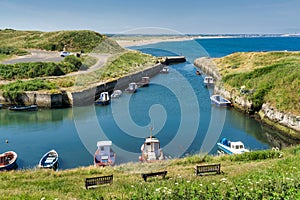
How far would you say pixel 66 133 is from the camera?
83.9ft

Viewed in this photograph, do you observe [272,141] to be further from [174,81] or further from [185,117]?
[174,81]

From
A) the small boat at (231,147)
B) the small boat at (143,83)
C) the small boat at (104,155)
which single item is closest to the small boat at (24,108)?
the small boat at (104,155)

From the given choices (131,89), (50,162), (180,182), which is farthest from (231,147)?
(131,89)

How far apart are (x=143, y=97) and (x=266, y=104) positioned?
16.5m

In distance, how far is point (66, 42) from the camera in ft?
214

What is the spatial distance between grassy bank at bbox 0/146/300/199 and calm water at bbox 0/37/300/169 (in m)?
5.42

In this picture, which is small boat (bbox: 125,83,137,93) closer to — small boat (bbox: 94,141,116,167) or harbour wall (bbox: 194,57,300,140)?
harbour wall (bbox: 194,57,300,140)

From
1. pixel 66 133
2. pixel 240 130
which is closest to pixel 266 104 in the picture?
pixel 240 130

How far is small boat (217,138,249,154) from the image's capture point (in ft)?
66.5

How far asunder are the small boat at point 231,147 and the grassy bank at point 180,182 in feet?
14.2

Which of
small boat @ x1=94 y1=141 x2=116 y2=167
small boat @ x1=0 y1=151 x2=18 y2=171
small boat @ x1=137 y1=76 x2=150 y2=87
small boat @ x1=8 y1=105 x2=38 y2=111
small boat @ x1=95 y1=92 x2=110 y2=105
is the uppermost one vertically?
small boat @ x1=137 y1=76 x2=150 y2=87

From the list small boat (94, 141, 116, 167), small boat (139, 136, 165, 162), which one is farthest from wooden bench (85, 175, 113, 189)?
small boat (139, 136, 165, 162)

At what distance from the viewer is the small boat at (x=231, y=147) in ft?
66.5

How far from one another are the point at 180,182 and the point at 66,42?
60.1 metres
